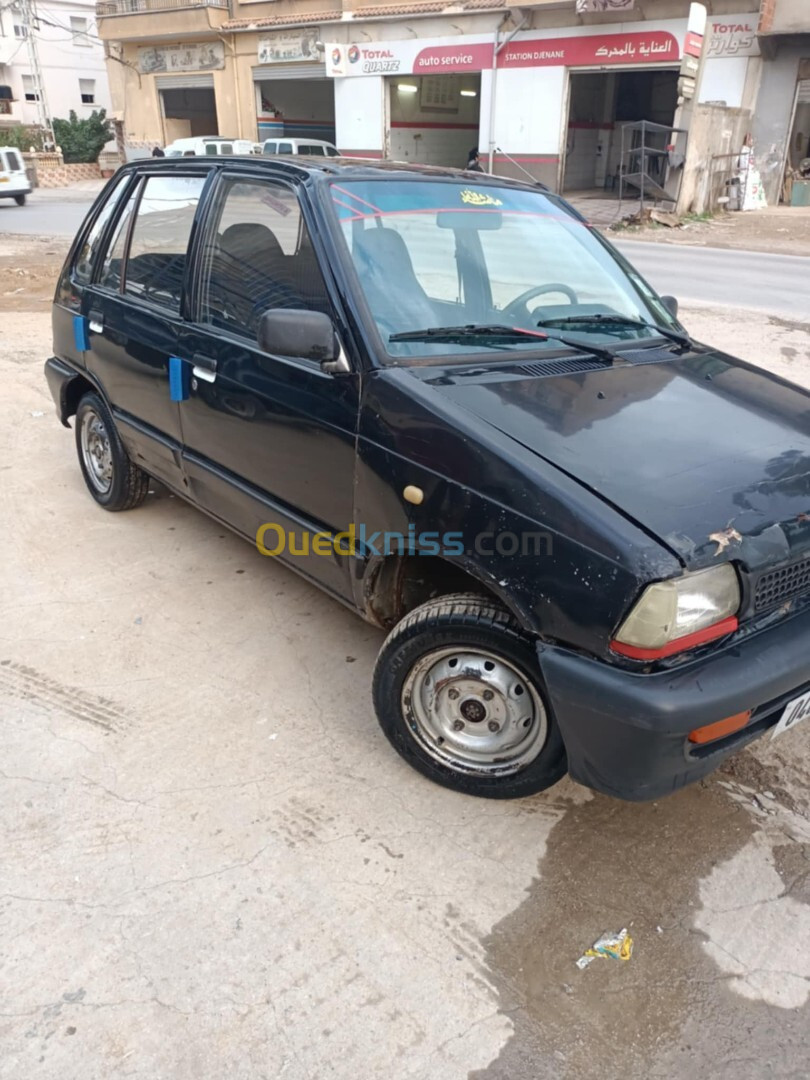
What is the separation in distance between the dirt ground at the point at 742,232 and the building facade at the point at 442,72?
119 inches

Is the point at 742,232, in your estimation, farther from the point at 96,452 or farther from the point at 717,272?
the point at 96,452

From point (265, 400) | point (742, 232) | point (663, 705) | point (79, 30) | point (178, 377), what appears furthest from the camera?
point (79, 30)

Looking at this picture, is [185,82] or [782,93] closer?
[782,93]

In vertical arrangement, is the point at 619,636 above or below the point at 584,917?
above

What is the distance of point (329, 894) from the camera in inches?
96.7

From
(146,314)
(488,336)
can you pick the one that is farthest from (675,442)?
(146,314)

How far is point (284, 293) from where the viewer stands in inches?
126

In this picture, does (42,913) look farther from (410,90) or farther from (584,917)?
(410,90)

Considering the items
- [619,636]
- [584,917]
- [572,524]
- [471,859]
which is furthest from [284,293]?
[584,917]

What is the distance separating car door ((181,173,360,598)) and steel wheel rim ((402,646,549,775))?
0.56 metres

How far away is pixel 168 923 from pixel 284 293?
220 centimetres

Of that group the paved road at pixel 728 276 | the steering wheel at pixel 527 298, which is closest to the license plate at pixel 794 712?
the steering wheel at pixel 527 298

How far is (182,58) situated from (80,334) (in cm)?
3669

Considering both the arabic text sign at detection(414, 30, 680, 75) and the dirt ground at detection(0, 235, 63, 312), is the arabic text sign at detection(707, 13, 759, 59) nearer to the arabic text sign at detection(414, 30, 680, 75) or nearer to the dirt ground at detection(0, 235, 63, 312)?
the arabic text sign at detection(414, 30, 680, 75)
